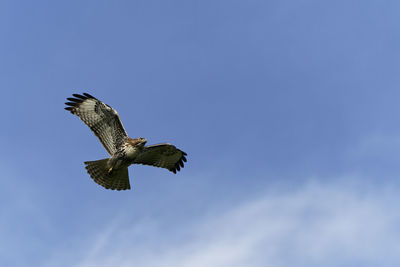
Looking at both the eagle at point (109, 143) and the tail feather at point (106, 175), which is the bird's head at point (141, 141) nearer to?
the eagle at point (109, 143)

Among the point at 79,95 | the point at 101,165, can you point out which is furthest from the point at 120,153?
the point at 79,95

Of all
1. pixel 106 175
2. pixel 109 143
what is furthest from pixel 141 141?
pixel 106 175

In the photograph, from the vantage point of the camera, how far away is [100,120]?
19.2m

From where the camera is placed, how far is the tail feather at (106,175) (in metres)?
19.2

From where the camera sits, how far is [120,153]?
18.9m

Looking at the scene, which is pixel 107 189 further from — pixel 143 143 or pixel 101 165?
pixel 143 143

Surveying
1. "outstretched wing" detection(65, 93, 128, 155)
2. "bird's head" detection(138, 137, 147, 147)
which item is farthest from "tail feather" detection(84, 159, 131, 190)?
"bird's head" detection(138, 137, 147, 147)

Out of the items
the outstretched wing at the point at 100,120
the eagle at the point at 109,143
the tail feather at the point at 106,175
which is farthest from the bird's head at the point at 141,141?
the tail feather at the point at 106,175

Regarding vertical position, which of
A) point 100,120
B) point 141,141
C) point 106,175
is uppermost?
point 100,120

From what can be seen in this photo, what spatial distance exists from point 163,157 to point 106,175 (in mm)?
2222

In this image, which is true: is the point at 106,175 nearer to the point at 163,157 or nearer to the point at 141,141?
the point at 141,141

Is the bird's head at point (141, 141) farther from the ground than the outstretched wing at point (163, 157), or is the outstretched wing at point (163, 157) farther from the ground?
the outstretched wing at point (163, 157)

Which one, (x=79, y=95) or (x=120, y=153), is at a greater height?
(x=79, y=95)

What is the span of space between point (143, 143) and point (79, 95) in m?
2.69
